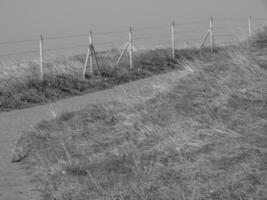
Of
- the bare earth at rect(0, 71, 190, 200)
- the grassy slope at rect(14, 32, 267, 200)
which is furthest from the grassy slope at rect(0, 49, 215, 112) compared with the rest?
the grassy slope at rect(14, 32, 267, 200)

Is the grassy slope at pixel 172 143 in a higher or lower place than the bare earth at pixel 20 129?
higher

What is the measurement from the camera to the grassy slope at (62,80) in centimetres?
1429

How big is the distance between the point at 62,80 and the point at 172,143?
9.47 m

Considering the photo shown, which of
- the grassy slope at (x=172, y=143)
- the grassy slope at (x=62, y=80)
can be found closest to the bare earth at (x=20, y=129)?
the grassy slope at (x=172, y=143)

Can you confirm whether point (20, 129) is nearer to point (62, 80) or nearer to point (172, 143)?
point (172, 143)

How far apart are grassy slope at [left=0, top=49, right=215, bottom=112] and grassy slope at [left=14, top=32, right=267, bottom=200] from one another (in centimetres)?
399

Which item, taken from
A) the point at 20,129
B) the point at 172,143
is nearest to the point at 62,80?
the point at 20,129

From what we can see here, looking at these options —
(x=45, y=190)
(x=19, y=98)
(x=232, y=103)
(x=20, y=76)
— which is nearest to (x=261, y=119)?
(x=232, y=103)

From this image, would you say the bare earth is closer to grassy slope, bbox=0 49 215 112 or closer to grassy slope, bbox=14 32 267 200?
grassy slope, bbox=14 32 267 200

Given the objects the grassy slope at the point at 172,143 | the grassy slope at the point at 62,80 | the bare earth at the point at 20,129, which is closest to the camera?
the grassy slope at the point at 172,143

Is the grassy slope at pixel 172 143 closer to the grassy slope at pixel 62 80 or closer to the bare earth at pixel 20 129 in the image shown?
the bare earth at pixel 20 129

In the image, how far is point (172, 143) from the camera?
7.01 metres

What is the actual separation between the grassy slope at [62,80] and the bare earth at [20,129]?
690 mm

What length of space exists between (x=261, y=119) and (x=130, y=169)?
5.62 ft
